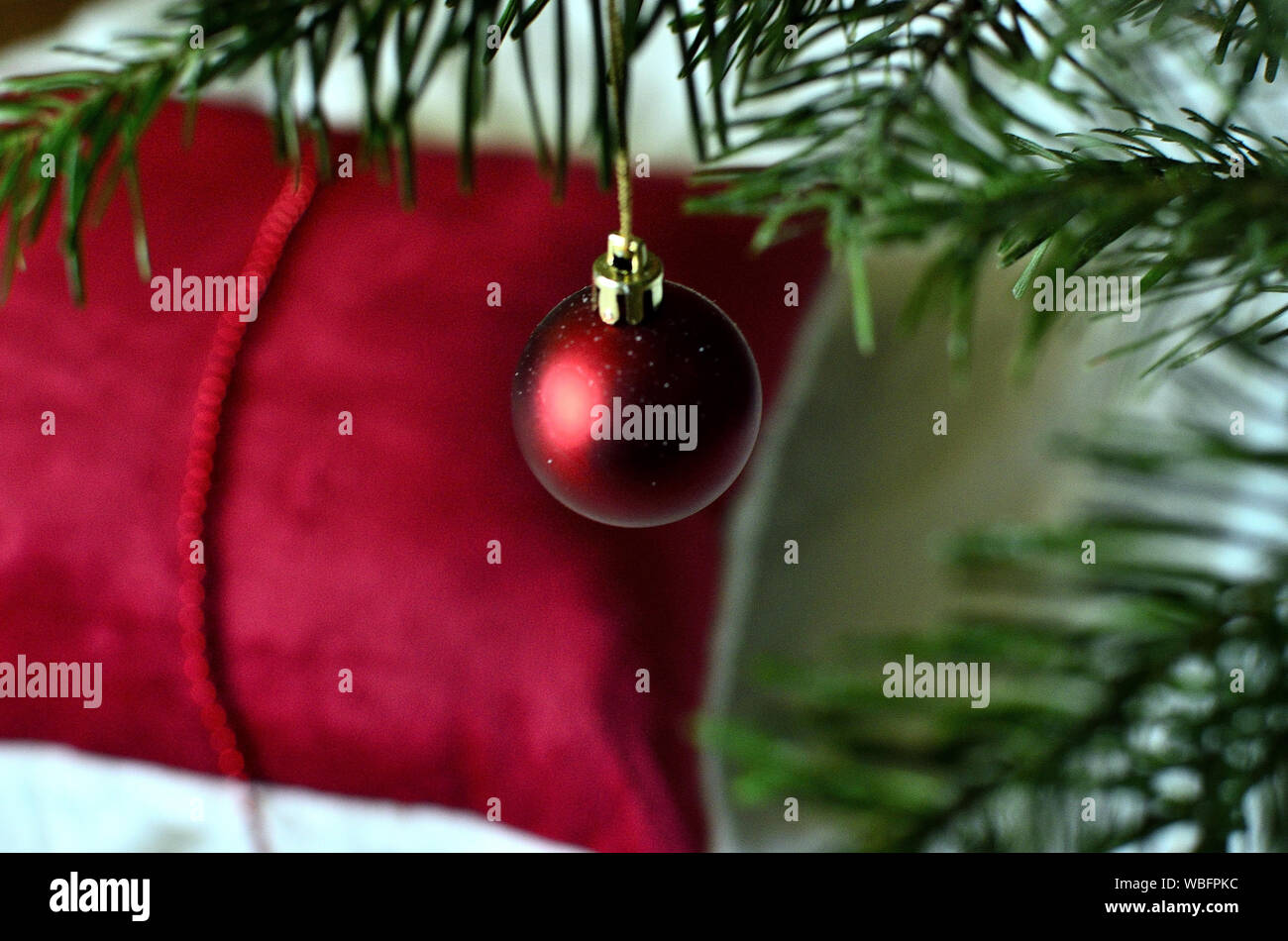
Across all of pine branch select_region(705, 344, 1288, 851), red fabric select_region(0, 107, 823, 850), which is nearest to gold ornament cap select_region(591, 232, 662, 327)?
pine branch select_region(705, 344, 1288, 851)

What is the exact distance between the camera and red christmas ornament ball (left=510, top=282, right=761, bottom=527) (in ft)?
1.10

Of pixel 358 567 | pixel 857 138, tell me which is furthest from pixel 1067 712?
pixel 358 567

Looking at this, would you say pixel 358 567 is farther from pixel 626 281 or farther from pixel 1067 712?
pixel 1067 712

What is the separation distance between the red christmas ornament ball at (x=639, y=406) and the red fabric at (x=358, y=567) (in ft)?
0.82

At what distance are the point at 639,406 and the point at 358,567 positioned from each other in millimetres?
316

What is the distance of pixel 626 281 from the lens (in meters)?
0.34

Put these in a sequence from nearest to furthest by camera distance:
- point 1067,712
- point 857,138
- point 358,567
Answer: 1. point 1067,712
2. point 857,138
3. point 358,567

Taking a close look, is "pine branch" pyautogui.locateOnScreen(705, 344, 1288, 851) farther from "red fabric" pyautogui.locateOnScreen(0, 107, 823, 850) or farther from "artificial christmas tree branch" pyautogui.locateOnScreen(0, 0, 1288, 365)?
"red fabric" pyautogui.locateOnScreen(0, 107, 823, 850)

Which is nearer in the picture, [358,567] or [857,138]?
[857,138]

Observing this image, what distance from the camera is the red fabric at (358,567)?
0.60 metres

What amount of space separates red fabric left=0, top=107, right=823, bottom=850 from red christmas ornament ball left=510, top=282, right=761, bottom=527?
9.9 inches

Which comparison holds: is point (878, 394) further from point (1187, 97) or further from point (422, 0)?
point (422, 0)

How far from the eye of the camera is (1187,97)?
2.25ft

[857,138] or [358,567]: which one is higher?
[857,138]
